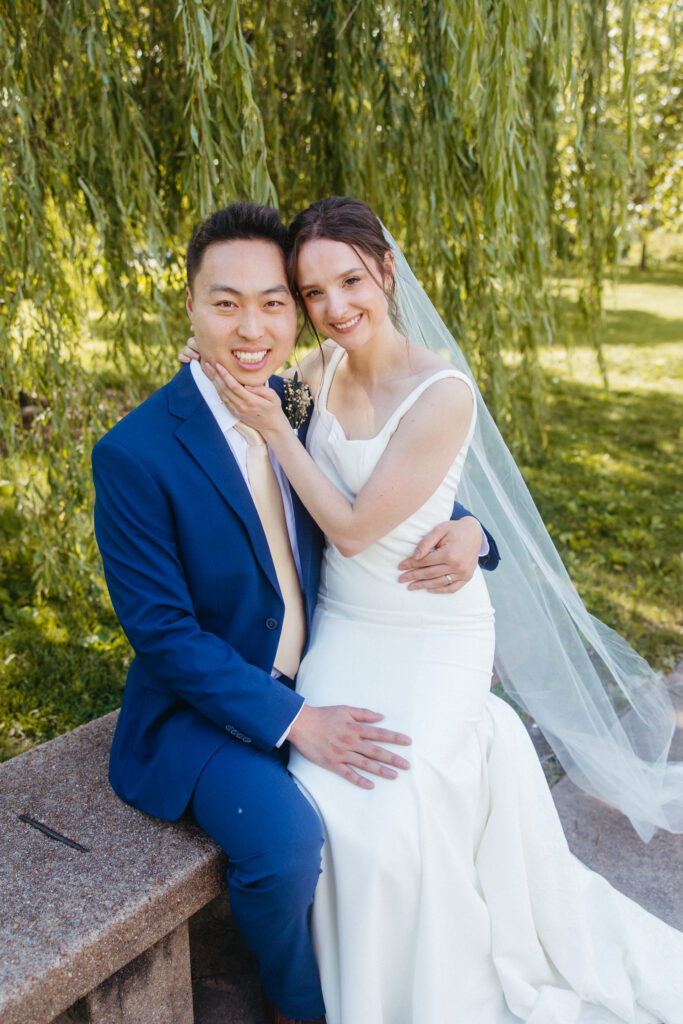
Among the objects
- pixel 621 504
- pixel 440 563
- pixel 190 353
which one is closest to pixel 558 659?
pixel 440 563

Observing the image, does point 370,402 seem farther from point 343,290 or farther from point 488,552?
point 488,552

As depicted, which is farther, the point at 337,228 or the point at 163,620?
the point at 337,228

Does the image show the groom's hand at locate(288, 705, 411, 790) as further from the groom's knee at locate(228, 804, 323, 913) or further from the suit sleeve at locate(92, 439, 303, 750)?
the groom's knee at locate(228, 804, 323, 913)

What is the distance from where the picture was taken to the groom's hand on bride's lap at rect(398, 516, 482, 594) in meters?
2.34

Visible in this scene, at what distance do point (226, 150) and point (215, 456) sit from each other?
1460 mm

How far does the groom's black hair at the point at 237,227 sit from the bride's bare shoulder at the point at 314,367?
1.67 feet

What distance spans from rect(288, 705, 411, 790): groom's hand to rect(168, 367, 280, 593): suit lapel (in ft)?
1.18

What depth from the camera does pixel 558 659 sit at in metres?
2.85

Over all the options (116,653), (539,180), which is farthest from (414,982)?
(539,180)

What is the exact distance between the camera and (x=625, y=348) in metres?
11.8

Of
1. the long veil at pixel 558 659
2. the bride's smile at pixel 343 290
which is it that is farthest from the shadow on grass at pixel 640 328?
the bride's smile at pixel 343 290

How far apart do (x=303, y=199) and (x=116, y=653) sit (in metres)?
2.41

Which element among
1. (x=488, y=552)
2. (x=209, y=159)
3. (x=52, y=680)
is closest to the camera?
(x=488, y=552)

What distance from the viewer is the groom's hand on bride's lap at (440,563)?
2340 mm
